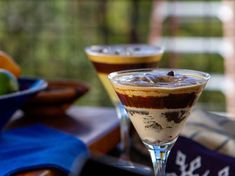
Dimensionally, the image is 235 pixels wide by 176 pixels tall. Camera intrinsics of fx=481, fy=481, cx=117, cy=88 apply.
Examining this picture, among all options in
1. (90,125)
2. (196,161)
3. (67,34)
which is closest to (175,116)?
(196,161)

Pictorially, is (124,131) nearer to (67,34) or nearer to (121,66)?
(121,66)

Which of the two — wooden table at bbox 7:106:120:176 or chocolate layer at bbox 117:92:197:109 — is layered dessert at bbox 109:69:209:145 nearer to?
chocolate layer at bbox 117:92:197:109

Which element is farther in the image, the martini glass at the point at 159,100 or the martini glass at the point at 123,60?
the martini glass at the point at 123,60

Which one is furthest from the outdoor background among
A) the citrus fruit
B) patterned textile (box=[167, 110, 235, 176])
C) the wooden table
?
patterned textile (box=[167, 110, 235, 176])

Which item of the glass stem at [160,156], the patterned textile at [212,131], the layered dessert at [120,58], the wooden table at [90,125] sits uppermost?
the layered dessert at [120,58]

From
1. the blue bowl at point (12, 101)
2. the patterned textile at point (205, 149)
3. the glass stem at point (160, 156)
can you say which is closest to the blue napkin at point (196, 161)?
the patterned textile at point (205, 149)

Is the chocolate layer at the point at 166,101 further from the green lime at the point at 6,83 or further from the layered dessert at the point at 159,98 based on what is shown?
the green lime at the point at 6,83

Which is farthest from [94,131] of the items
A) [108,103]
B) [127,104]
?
[108,103]
